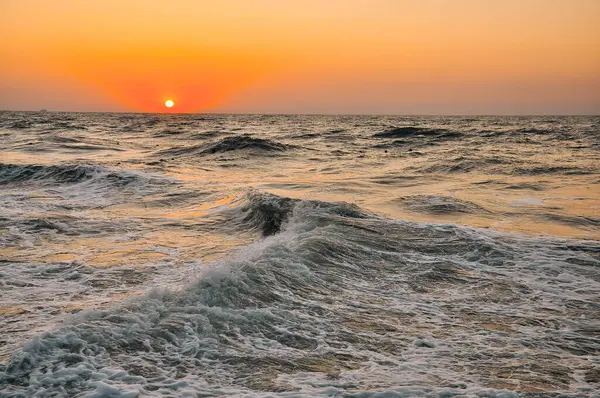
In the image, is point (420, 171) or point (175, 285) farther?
point (420, 171)

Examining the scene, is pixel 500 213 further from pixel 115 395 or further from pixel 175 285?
pixel 115 395

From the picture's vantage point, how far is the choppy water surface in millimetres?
4500

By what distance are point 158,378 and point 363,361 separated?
69.9 inches

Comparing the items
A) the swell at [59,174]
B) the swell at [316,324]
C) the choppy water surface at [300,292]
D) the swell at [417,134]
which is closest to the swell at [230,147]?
the swell at [59,174]

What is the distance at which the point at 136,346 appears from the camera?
4.88m

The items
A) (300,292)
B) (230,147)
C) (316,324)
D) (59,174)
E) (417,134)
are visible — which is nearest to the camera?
(316,324)

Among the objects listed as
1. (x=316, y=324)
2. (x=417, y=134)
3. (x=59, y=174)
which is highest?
(x=417, y=134)

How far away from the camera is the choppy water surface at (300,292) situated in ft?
14.8

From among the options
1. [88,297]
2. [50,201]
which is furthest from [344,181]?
[88,297]

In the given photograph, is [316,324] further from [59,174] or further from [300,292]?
[59,174]

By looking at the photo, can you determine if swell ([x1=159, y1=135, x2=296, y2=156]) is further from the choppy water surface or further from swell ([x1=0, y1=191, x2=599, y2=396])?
swell ([x1=0, y1=191, x2=599, y2=396])

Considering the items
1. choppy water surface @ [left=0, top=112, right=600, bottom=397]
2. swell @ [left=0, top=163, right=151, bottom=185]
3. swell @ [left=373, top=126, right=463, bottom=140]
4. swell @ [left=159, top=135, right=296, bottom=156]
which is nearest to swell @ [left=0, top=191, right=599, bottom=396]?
choppy water surface @ [left=0, top=112, right=600, bottom=397]

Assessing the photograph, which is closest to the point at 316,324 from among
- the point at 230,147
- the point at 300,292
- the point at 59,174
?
the point at 300,292

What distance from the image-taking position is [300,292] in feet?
21.9
